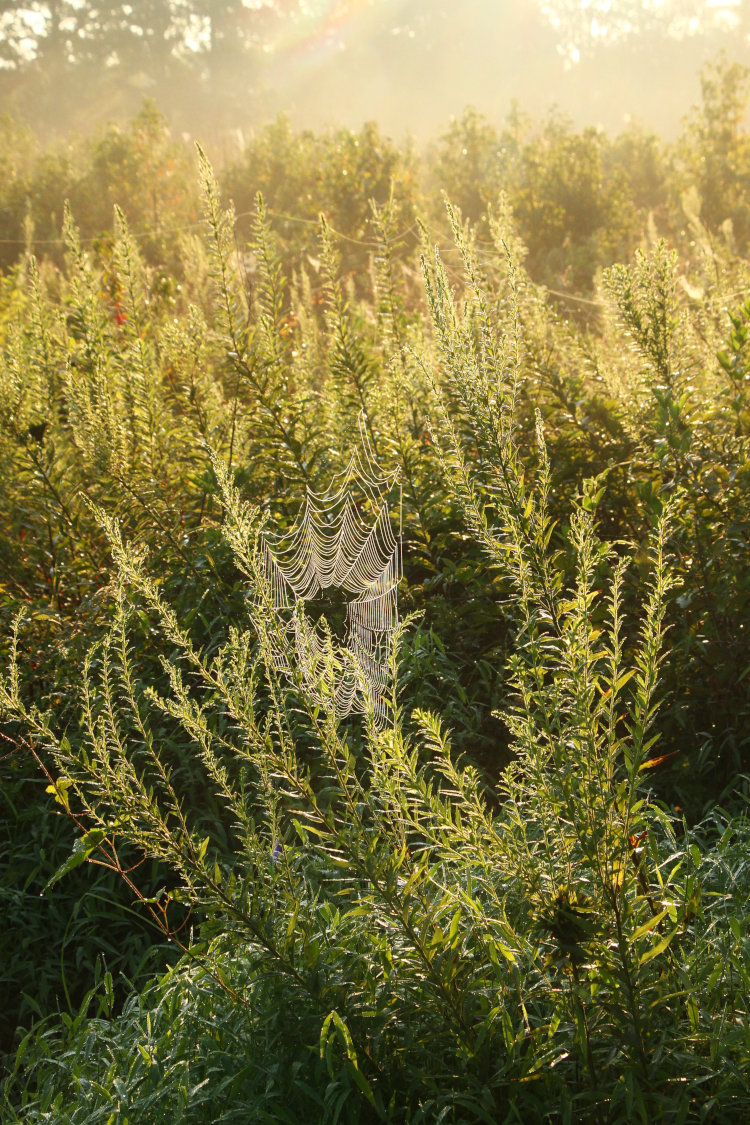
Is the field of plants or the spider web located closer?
the field of plants

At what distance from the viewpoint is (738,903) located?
80.7 inches

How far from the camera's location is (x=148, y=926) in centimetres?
307

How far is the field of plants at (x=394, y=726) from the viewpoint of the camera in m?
1.63

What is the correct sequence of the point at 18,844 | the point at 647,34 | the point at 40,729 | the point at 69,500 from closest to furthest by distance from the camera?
the point at 40,729 → the point at 18,844 → the point at 69,500 → the point at 647,34

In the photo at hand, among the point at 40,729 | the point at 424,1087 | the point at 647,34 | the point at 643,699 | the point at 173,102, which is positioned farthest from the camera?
the point at 647,34

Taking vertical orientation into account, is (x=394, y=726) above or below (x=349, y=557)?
below

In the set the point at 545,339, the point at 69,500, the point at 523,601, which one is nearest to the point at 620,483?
the point at 545,339

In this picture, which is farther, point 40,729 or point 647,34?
point 647,34

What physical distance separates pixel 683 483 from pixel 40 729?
2.14 metres

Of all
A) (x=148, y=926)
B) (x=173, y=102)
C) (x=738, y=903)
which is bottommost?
(x=148, y=926)

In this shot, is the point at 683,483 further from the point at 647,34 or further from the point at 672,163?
the point at 647,34

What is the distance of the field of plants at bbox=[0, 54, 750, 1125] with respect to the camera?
5.35 ft

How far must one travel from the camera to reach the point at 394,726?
1738 mm

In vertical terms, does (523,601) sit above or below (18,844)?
above
